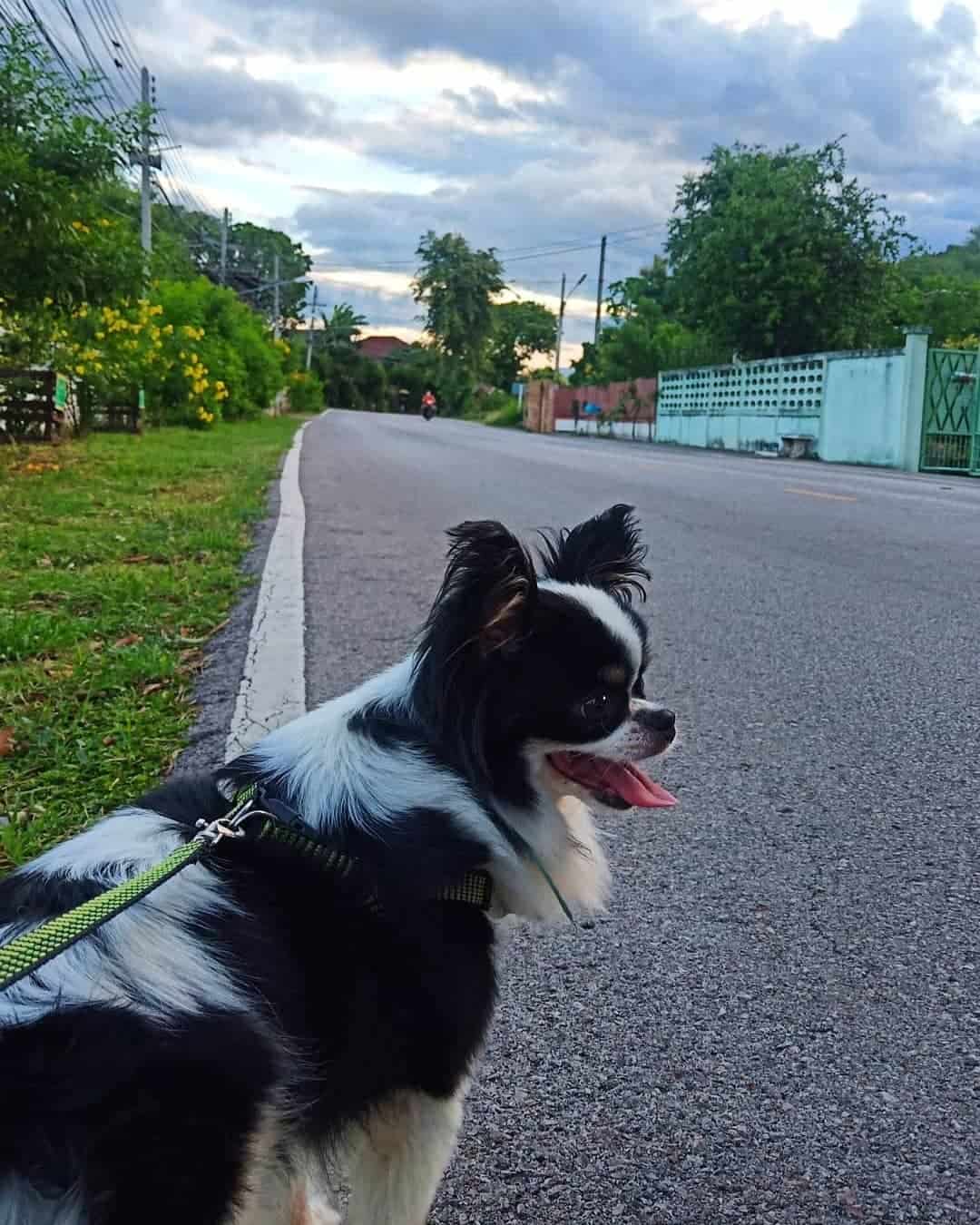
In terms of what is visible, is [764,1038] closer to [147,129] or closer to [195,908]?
[195,908]

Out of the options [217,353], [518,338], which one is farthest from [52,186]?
[518,338]

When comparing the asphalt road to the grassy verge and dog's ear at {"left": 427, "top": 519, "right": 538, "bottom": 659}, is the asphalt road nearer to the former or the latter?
dog's ear at {"left": 427, "top": 519, "right": 538, "bottom": 659}

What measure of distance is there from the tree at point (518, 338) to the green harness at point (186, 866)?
329ft

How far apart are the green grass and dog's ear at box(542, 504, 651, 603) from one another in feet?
5.45

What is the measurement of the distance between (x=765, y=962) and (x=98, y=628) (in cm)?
386

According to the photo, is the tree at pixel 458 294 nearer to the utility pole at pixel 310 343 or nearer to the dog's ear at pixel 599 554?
the utility pole at pixel 310 343

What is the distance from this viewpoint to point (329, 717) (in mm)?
1980

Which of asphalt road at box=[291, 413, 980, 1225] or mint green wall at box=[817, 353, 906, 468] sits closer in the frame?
asphalt road at box=[291, 413, 980, 1225]

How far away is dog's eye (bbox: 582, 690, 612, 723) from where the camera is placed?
2.07 meters

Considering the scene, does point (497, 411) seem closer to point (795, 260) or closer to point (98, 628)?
point (795, 260)

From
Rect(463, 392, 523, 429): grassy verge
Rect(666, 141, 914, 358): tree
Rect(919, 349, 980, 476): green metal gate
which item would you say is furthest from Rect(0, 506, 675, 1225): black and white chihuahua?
Rect(463, 392, 523, 429): grassy verge

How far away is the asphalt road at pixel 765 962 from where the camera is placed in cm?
192

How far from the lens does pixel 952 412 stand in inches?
966

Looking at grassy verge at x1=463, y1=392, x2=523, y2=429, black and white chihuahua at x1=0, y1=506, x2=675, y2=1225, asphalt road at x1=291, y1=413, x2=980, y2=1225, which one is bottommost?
asphalt road at x1=291, y1=413, x2=980, y2=1225
